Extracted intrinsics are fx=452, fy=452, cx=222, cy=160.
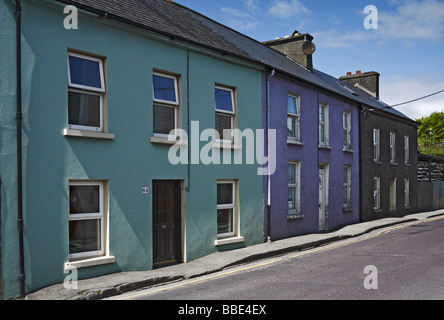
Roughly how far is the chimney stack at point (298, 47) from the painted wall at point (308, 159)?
2.80 meters

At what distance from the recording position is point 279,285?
8.30 m

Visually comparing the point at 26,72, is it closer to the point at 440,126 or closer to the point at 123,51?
the point at 123,51

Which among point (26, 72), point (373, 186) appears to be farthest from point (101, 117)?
point (373, 186)

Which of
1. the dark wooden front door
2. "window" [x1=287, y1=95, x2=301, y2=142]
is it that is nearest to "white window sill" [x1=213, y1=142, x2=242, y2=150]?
the dark wooden front door

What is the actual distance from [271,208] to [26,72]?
8.60 meters

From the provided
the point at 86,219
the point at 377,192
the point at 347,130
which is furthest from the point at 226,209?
the point at 377,192

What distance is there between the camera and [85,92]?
30.1 feet

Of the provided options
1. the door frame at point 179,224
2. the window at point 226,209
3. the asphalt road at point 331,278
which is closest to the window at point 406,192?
the asphalt road at point 331,278

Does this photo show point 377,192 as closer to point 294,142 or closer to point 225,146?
point 294,142

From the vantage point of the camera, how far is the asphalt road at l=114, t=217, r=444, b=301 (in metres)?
7.53

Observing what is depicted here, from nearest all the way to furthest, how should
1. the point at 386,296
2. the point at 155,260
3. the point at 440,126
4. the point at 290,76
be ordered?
the point at 386,296, the point at 155,260, the point at 290,76, the point at 440,126

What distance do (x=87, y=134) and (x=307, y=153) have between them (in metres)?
9.61

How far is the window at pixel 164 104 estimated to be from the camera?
35.0ft
